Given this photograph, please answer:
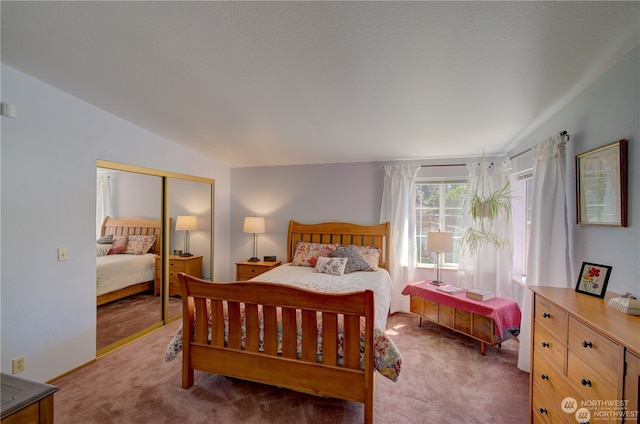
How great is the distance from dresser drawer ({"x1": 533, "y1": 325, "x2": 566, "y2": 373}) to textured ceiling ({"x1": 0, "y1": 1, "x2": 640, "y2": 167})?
5.49 ft

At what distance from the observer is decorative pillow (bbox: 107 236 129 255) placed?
278 centimetres

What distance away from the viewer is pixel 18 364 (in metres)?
2.02

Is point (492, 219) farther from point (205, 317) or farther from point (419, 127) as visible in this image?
point (205, 317)

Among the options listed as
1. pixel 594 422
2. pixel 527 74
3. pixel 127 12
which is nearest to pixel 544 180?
pixel 527 74

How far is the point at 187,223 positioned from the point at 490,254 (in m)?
4.21

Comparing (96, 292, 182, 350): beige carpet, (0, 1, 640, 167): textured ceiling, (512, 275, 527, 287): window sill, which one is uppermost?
(0, 1, 640, 167): textured ceiling

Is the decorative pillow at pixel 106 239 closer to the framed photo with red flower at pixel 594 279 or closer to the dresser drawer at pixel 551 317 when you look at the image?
the dresser drawer at pixel 551 317

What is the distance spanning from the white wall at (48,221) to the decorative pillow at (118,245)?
21 cm

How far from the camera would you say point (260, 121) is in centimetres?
285

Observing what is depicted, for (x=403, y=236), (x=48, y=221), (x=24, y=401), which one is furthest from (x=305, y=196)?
(x=24, y=401)

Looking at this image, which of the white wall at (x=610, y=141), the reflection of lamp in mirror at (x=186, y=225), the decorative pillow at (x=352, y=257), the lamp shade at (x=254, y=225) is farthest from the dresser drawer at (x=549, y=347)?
the reflection of lamp in mirror at (x=186, y=225)

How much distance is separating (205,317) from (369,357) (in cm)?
133

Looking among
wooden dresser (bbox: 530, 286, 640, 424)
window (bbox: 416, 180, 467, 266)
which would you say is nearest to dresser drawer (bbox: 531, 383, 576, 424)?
wooden dresser (bbox: 530, 286, 640, 424)

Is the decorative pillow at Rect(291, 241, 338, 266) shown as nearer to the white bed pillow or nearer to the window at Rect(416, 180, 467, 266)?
the window at Rect(416, 180, 467, 266)
